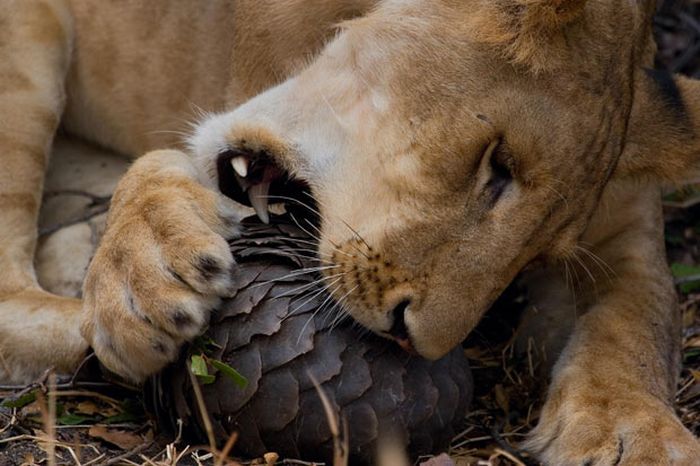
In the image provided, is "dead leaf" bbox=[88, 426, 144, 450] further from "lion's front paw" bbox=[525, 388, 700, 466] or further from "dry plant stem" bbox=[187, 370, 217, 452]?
"lion's front paw" bbox=[525, 388, 700, 466]

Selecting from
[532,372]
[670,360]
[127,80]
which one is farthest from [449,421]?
[127,80]

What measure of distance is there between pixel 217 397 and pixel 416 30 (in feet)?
2.59

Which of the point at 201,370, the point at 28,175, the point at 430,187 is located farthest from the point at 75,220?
the point at 430,187

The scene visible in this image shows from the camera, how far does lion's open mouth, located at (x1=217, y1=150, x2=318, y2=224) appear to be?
2.30 metres

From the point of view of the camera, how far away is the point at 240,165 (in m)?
2.36

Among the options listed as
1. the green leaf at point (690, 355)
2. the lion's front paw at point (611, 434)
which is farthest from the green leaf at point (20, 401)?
the green leaf at point (690, 355)

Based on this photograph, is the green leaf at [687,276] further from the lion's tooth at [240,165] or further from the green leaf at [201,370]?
the green leaf at [201,370]

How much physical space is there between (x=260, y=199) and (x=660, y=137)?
2.78ft

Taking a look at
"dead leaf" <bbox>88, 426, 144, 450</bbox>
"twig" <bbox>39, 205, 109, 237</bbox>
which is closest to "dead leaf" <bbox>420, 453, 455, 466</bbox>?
"dead leaf" <bbox>88, 426, 144, 450</bbox>

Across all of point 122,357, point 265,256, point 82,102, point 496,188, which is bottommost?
point 82,102

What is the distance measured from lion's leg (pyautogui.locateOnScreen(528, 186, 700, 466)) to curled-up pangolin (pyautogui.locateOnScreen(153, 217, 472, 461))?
0.93 feet

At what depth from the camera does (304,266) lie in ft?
7.26

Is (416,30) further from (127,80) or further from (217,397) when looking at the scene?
(127,80)

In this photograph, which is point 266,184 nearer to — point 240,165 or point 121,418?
point 240,165
